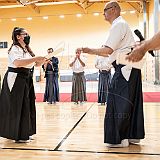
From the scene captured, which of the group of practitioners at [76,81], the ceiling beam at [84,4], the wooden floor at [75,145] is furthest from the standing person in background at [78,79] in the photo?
the ceiling beam at [84,4]

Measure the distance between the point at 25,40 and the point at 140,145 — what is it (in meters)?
1.88

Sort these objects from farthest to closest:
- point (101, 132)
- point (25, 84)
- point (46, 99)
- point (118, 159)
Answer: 1. point (46, 99)
2. point (101, 132)
3. point (25, 84)
4. point (118, 159)

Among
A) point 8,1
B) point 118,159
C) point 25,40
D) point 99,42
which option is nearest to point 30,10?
point 8,1

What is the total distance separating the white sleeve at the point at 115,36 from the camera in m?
2.89

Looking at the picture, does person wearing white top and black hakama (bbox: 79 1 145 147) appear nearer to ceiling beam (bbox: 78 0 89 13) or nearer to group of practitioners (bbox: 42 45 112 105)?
group of practitioners (bbox: 42 45 112 105)

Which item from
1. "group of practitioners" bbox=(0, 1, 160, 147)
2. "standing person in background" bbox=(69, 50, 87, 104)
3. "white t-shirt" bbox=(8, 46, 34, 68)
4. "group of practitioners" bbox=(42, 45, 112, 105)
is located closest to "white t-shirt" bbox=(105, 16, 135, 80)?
"group of practitioners" bbox=(0, 1, 160, 147)

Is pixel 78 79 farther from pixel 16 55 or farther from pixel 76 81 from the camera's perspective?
pixel 16 55

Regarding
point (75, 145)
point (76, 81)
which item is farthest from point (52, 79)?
point (75, 145)

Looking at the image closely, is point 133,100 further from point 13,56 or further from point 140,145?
point 13,56

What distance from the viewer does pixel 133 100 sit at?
305 cm

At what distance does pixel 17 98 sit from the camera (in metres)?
3.30

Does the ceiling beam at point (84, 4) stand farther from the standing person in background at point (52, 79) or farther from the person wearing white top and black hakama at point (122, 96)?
the person wearing white top and black hakama at point (122, 96)

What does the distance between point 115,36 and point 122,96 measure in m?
0.66

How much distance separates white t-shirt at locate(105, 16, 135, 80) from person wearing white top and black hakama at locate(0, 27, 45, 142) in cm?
89
